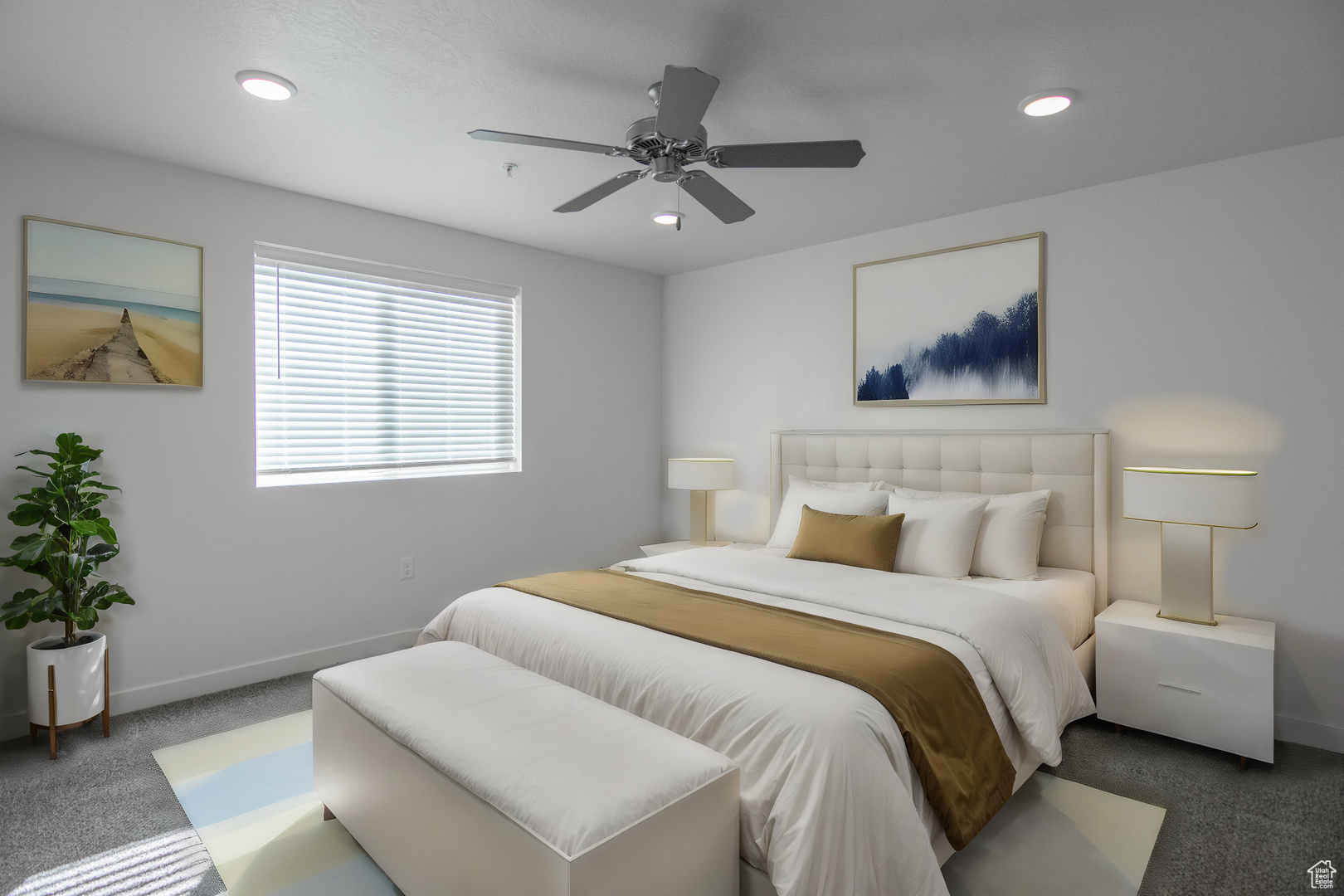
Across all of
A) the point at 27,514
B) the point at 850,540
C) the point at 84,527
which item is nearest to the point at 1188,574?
the point at 850,540

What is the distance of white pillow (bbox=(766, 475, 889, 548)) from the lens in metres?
3.59

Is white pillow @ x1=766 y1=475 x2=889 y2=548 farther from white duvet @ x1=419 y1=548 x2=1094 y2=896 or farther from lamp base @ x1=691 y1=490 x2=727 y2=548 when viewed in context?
lamp base @ x1=691 y1=490 x2=727 y2=548

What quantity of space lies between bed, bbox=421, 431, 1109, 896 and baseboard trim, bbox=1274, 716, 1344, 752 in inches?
28.3

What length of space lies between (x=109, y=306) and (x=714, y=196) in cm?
264

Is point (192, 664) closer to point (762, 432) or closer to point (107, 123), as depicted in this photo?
point (107, 123)

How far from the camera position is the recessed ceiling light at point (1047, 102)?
2.40 meters

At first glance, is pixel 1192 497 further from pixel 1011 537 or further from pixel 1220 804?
pixel 1220 804

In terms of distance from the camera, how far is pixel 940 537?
3.20m

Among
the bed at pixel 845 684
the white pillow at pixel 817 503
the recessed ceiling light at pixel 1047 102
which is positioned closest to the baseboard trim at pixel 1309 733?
the bed at pixel 845 684

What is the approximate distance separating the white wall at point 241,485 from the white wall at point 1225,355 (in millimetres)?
2332

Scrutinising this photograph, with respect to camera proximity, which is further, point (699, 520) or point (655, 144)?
point (699, 520)

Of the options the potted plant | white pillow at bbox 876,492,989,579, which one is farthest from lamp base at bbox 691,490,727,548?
the potted plant

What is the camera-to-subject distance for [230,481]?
3326 millimetres

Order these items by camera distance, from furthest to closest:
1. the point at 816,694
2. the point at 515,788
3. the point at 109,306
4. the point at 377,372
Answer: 1. the point at 377,372
2. the point at 109,306
3. the point at 816,694
4. the point at 515,788
